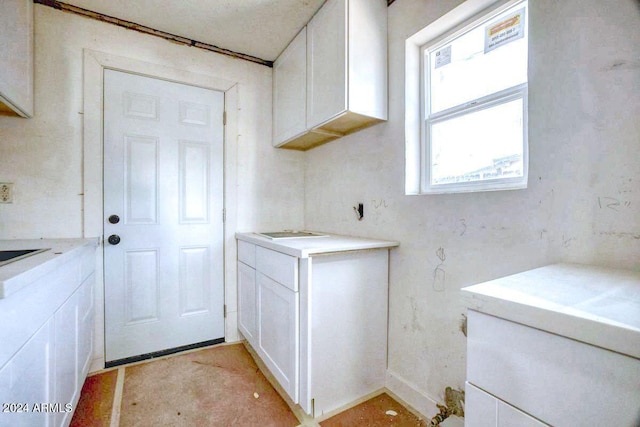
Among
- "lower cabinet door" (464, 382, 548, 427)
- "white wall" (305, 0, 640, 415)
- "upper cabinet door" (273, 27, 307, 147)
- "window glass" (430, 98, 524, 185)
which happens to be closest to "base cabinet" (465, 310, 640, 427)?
"lower cabinet door" (464, 382, 548, 427)

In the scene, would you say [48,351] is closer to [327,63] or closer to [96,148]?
[96,148]

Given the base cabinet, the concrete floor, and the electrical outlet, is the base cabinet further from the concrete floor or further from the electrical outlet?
the electrical outlet

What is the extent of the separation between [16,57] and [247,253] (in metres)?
1.76

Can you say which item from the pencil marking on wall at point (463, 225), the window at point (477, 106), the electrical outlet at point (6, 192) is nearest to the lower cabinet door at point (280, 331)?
the pencil marking on wall at point (463, 225)

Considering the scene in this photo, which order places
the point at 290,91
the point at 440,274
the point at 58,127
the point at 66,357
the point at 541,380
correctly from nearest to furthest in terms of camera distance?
the point at 541,380 < the point at 66,357 < the point at 440,274 < the point at 58,127 < the point at 290,91

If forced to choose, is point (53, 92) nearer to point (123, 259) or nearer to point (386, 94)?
point (123, 259)

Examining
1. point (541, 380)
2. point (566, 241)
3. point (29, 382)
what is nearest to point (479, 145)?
point (566, 241)

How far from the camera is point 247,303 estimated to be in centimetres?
217

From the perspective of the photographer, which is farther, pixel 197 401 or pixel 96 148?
pixel 96 148

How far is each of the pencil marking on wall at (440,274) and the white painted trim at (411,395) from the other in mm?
605

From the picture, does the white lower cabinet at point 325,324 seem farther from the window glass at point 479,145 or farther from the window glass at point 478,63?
the window glass at point 478,63

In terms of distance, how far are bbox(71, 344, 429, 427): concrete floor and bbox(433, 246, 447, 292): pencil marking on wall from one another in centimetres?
73

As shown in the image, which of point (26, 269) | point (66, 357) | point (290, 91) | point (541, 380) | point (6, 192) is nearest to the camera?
point (541, 380)

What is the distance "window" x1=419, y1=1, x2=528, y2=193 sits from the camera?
1262 millimetres
